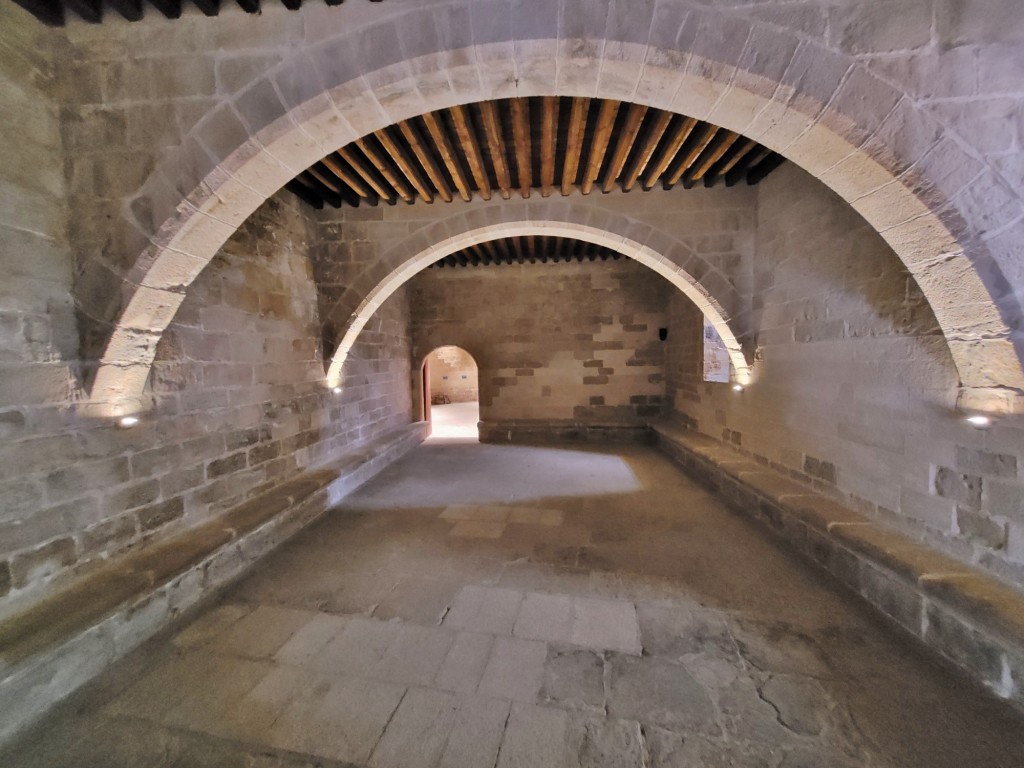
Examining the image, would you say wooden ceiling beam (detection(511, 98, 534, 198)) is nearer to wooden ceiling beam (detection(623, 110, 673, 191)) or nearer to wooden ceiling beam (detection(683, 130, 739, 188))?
wooden ceiling beam (detection(623, 110, 673, 191))

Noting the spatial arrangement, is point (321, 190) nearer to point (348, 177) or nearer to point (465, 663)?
point (348, 177)

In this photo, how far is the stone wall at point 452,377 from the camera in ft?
42.2

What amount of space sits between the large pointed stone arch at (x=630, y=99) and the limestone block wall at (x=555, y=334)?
181 inches

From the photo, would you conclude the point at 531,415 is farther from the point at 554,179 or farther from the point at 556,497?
the point at 554,179

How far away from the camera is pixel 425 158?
2.87 meters

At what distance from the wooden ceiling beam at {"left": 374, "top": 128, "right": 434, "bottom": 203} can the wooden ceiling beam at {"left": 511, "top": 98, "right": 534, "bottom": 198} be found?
85cm

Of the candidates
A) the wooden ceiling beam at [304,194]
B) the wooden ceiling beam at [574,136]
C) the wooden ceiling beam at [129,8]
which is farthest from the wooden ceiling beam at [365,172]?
the wooden ceiling beam at [574,136]

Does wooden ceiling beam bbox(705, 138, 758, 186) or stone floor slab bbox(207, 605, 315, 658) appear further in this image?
wooden ceiling beam bbox(705, 138, 758, 186)

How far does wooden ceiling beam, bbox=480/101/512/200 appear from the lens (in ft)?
7.80

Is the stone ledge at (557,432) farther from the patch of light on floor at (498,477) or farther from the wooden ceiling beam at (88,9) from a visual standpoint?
the wooden ceiling beam at (88,9)

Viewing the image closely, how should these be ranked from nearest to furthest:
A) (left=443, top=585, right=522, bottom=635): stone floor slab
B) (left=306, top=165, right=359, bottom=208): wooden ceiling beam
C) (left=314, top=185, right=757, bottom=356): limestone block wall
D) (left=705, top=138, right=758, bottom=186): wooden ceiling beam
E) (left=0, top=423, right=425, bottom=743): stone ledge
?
(left=0, top=423, right=425, bottom=743): stone ledge < (left=443, top=585, right=522, bottom=635): stone floor slab < (left=705, top=138, right=758, bottom=186): wooden ceiling beam < (left=306, top=165, right=359, bottom=208): wooden ceiling beam < (left=314, top=185, right=757, bottom=356): limestone block wall

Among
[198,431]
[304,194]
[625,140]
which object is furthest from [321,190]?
[625,140]

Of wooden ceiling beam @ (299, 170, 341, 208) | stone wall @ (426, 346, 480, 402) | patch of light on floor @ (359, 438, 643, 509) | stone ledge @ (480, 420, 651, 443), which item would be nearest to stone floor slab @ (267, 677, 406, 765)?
patch of light on floor @ (359, 438, 643, 509)

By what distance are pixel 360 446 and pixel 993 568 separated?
197 inches
